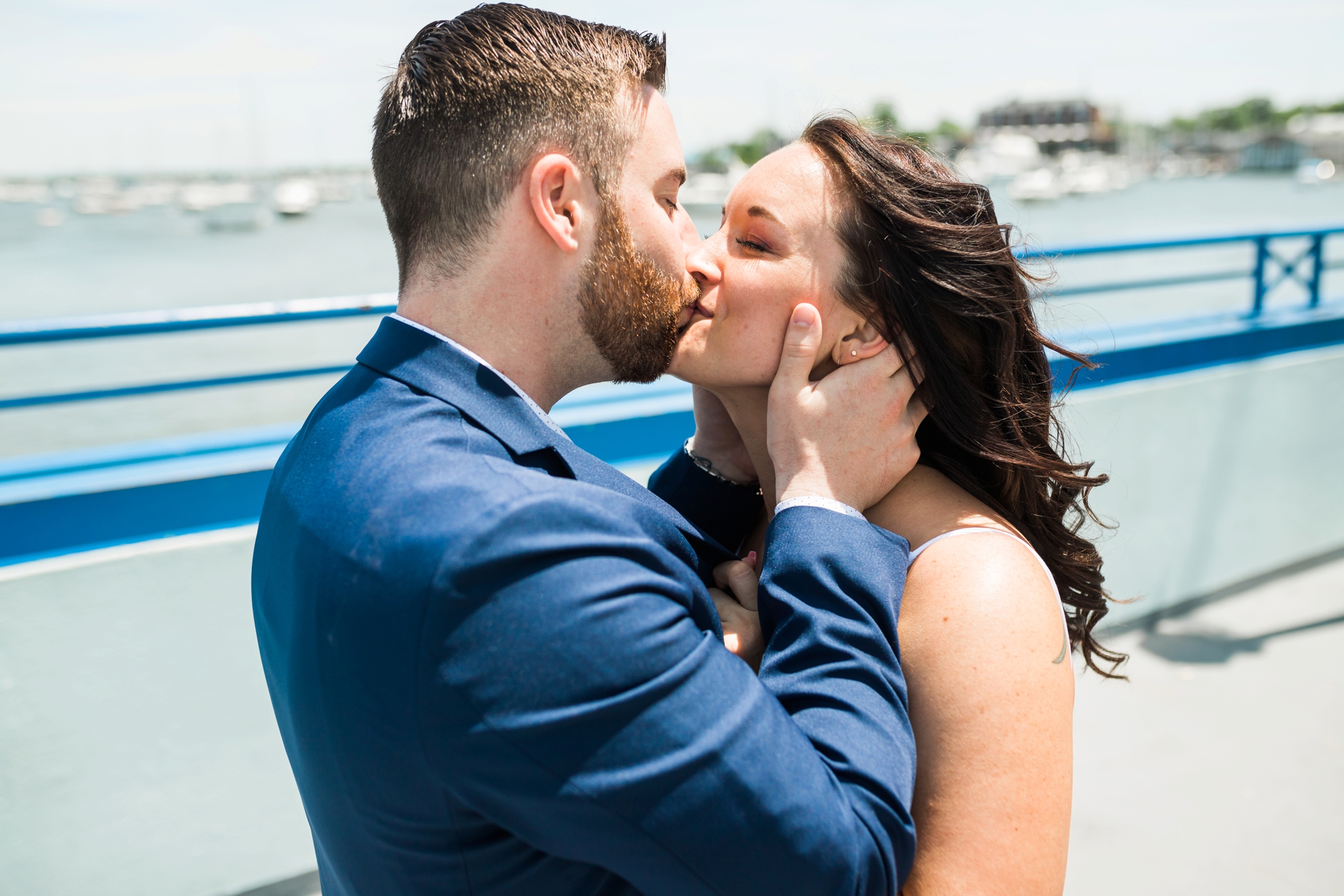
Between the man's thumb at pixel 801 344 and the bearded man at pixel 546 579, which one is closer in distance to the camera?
the bearded man at pixel 546 579

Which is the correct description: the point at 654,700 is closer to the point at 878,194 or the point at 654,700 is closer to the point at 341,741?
the point at 341,741

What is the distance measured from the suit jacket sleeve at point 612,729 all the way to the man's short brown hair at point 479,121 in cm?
58

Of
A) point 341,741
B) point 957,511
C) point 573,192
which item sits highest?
point 573,192

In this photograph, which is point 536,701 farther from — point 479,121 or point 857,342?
point 857,342

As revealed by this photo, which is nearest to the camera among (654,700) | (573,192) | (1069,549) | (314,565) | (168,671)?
(654,700)

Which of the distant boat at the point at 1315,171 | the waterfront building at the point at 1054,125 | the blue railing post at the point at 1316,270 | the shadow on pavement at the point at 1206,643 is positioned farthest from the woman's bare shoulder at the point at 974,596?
the waterfront building at the point at 1054,125

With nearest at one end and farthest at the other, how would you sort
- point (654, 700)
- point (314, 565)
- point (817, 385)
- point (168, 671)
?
point (654, 700) < point (314, 565) < point (817, 385) < point (168, 671)

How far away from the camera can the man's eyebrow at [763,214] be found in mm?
1721

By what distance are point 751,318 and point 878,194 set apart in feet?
1.05

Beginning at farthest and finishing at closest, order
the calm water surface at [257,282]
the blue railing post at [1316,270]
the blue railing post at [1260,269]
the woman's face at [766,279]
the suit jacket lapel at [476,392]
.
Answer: the calm water surface at [257,282] < the blue railing post at [1316,270] < the blue railing post at [1260,269] < the woman's face at [766,279] < the suit jacket lapel at [476,392]

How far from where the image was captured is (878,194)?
1.67 m

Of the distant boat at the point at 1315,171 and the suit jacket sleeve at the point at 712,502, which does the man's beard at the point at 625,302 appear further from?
the distant boat at the point at 1315,171

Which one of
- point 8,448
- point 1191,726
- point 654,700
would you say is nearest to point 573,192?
point 654,700

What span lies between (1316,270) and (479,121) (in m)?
4.85
